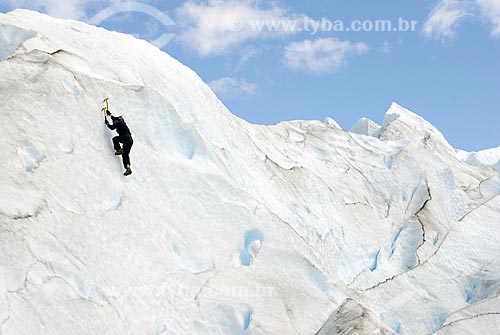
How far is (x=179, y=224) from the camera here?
36.0 feet

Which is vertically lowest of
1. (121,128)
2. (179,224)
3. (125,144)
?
(179,224)

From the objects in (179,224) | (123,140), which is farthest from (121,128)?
(179,224)

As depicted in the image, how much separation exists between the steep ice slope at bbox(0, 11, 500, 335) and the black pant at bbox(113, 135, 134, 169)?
232mm

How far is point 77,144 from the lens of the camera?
34.6 ft

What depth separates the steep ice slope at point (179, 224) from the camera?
30.1 feet

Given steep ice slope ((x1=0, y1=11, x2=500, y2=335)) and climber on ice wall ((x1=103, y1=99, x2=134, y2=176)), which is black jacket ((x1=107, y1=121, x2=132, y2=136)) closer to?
climber on ice wall ((x1=103, y1=99, x2=134, y2=176))

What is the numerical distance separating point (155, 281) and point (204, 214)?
2.03 metres

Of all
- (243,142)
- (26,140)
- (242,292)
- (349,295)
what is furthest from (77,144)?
(349,295)

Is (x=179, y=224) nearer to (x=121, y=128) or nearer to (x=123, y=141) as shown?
(x=123, y=141)

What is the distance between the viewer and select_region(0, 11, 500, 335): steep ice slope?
30.1ft

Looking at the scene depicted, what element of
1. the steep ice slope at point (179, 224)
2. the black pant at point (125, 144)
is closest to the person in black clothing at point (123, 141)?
the black pant at point (125, 144)

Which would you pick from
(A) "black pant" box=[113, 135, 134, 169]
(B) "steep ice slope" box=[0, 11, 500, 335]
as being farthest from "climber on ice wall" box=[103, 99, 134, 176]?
(B) "steep ice slope" box=[0, 11, 500, 335]

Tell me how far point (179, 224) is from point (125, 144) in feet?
5.81

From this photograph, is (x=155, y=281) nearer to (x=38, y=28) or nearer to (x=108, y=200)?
(x=108, y=200)
